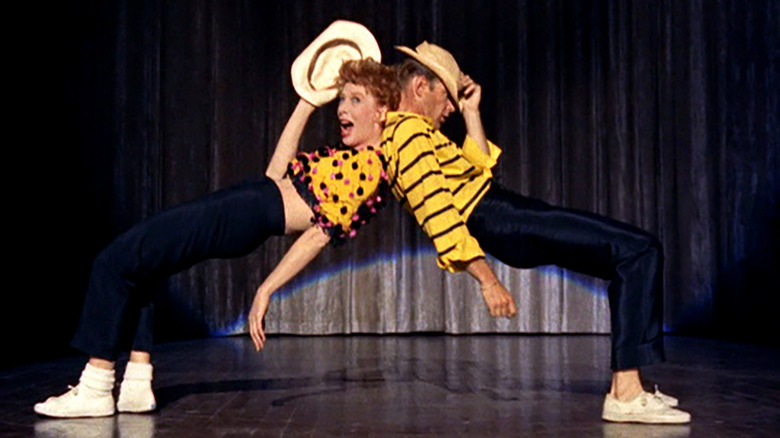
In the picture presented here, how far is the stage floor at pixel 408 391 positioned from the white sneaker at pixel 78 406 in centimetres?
5

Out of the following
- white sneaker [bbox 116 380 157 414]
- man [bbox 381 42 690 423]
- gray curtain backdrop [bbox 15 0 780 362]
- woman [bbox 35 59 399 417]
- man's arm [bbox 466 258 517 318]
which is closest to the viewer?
Result: man's arm [bbox 466 258 517 318]

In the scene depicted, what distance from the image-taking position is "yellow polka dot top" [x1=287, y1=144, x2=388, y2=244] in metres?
3.17

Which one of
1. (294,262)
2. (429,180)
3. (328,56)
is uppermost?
(328,56)

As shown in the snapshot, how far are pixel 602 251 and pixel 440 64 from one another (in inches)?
28.9

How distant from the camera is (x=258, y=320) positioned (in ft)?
9.85

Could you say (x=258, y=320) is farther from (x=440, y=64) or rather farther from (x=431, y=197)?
(x=440, y=64)

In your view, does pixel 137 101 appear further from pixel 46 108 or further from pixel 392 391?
pixel 392 391

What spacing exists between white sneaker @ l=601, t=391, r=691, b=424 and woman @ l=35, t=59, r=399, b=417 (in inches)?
36.1

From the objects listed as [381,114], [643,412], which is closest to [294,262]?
[381,114]

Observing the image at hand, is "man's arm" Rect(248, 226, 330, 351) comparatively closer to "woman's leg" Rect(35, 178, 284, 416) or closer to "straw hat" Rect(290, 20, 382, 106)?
"woman's leg" Rect(35, 178, 284, 416)

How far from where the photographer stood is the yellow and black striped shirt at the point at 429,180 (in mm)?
3035

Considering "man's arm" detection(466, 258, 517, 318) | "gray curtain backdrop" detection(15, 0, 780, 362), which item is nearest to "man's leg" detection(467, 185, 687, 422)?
"man's arm" detection(466, 258, 517, 318)

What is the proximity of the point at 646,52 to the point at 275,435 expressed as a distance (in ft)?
16.2

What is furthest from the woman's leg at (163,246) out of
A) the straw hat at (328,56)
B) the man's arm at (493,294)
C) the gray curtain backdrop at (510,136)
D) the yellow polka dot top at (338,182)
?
the gray curtain backdrop at (510,136)
